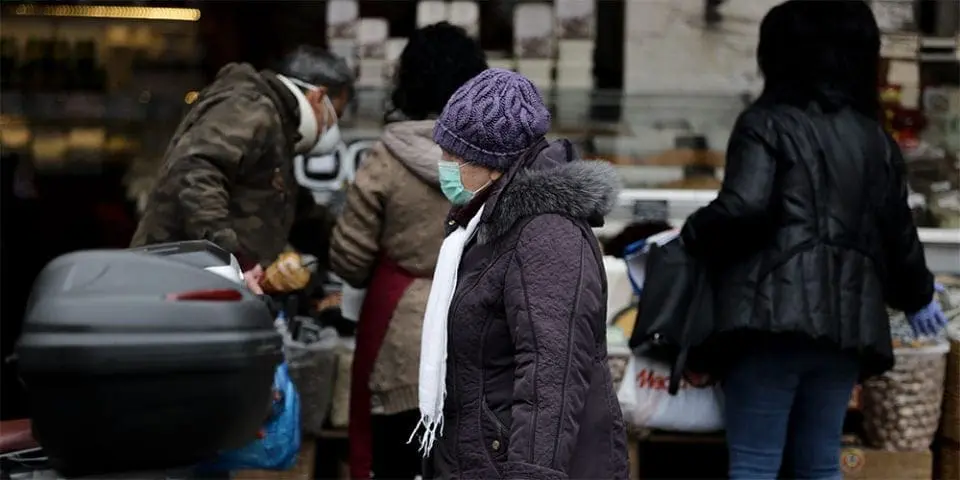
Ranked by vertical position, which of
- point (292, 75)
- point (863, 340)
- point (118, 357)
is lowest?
point (863, 340)

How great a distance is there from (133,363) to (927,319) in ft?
9.01

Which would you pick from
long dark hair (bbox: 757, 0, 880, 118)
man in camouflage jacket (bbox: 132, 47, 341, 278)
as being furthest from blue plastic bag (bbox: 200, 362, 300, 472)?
long dark hair (bbox: 757, 0, 880, 118)

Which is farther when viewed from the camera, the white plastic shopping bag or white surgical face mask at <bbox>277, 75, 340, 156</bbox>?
the white plastic shopping bag

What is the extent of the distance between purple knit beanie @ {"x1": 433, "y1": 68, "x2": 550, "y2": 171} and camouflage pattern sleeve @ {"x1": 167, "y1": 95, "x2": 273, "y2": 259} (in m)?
1.06

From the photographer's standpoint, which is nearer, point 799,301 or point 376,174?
point 799,301

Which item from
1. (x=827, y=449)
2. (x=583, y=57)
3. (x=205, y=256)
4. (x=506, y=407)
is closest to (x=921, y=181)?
(x=583, y=57)

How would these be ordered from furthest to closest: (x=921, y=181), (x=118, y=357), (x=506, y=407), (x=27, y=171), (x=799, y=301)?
(x=27, y=171), (x=921, y=181), (x=799, y=301), (x=506, y=407), (x=118, y=357)

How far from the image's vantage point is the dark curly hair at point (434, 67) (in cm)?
386

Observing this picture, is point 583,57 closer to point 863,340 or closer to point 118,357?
point 863,340

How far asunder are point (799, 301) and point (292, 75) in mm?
1765

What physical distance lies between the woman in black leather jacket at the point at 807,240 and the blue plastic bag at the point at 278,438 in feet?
4.17

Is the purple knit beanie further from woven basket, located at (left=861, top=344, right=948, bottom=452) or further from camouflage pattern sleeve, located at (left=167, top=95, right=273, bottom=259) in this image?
woven basket, located at (left=861, top=344, right=948, bottom=452)

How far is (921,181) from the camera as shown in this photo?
538cm

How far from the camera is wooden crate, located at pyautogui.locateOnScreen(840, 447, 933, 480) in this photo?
4398mm
